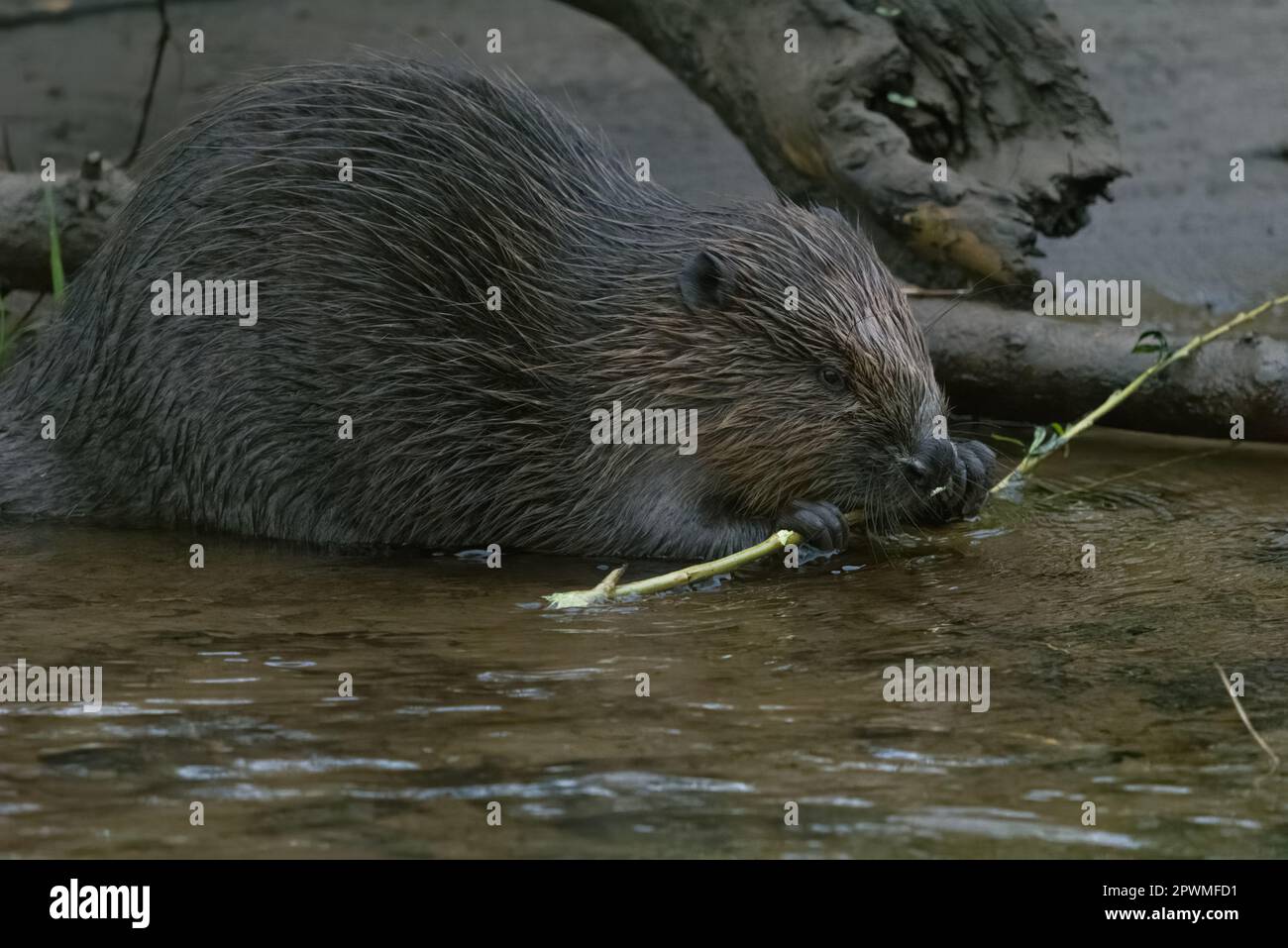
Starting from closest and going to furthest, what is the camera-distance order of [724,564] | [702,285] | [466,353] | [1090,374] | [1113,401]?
[724,564] < [702,285] < [466,353] < [1113,401] < [1090,374]

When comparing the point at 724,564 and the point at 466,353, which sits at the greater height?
the point at 466,353

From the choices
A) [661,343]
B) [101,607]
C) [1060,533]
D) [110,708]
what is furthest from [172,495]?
[1060,533]

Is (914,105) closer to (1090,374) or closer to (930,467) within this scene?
(1090,374)

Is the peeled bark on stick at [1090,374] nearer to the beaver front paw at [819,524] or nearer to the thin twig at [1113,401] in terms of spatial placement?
the thin twig at [1113,401]

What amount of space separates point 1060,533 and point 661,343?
1529 mm

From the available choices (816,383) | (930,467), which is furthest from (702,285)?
(930,467)

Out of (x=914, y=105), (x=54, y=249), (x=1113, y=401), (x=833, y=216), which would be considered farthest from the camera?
(x=914, y=105)

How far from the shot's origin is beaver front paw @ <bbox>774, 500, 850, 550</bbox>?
5.80 m

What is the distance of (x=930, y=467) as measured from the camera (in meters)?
5.83

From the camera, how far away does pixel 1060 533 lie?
6.07 metres

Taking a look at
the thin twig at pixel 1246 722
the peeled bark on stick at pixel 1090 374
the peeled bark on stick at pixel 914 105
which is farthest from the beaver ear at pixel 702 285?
the thin twig at pixel 1246 722

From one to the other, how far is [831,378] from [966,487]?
623 mm

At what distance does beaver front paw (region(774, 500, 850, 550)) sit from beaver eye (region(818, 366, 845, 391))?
1.31ft

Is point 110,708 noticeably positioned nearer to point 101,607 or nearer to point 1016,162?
point 101,607
